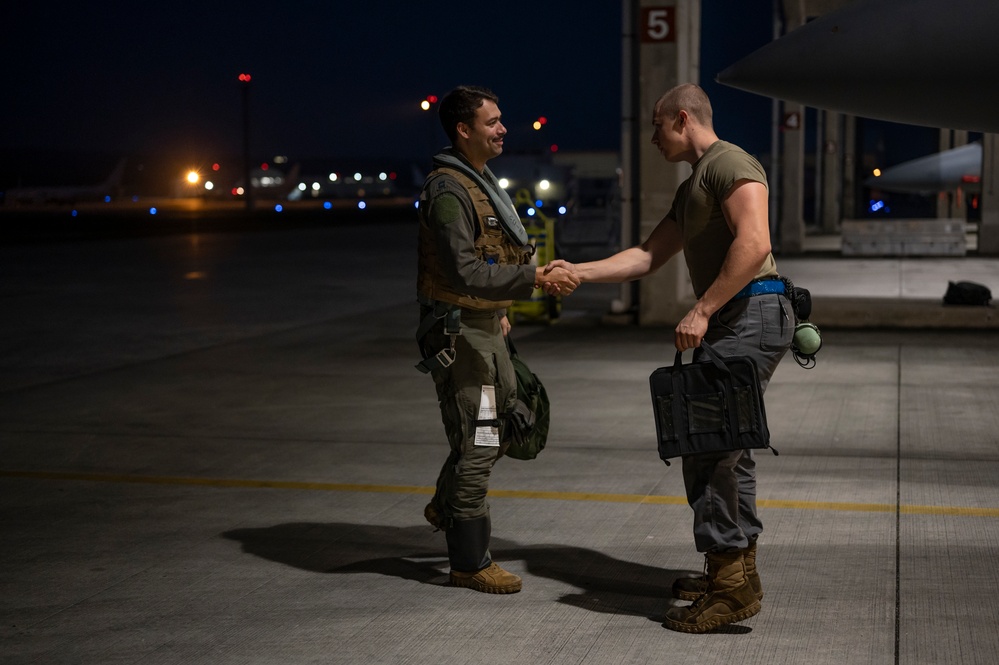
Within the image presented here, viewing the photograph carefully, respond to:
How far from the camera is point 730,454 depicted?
4.38m

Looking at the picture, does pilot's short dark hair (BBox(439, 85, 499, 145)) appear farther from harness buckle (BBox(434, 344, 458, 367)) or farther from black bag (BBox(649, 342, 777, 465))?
black bag (BBox(649, 342, 777, 465))

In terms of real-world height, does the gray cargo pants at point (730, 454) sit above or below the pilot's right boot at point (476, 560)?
above

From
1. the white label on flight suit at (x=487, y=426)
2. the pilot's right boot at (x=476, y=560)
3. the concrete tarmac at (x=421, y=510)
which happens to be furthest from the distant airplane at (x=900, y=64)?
the pilot's right boot at (x=476, y=560)

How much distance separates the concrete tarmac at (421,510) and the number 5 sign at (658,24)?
139 inches

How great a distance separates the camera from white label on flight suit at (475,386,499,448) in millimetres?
4766

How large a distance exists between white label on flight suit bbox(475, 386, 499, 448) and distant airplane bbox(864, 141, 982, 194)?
30.0m

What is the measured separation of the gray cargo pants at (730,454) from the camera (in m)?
4.41

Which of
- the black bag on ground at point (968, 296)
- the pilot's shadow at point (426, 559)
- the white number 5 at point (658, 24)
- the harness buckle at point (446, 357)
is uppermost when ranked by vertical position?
the white number 5 at point (658, 24)

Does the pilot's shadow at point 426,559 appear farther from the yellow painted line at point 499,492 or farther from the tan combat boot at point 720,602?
the yellow painted line at point 499,492

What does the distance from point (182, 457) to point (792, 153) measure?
81.5ft

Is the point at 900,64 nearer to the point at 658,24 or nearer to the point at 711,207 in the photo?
the point at 711,207

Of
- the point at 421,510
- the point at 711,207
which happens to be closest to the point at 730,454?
the point at 711,207

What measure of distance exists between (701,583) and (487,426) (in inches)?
40.2

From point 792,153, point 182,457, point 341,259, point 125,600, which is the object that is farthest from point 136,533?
point 792,153
